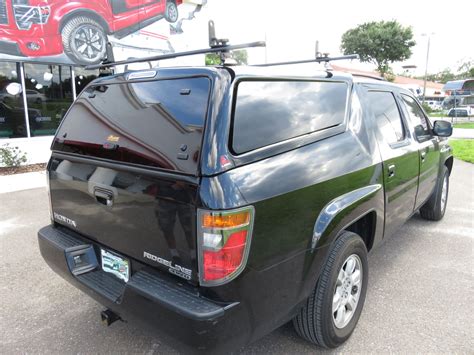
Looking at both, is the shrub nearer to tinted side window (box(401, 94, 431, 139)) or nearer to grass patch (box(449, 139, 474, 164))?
tinted side window (box(401, 94, 431, 139))

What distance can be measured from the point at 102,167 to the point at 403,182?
8.47 feet

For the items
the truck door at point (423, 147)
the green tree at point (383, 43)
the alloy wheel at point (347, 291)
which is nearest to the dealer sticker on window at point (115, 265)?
the alloy wheel at point (347, 291)

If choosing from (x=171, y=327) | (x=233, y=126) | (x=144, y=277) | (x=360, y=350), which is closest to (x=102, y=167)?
(x=144, y=277)

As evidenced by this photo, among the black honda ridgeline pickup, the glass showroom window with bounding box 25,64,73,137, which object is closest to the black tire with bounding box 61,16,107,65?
the glass showroom window with bounding box 25,64,73,137

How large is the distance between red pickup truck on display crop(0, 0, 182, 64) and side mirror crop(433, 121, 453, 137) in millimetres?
8933

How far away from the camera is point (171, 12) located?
1322cm

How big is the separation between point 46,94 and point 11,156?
2.21 meters

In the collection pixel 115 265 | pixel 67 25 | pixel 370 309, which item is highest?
pixel 67 25

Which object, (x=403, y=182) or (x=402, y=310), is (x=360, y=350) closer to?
(x=402, y=310)

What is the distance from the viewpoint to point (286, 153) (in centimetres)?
220

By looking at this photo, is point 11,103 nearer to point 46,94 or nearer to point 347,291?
point 46,94

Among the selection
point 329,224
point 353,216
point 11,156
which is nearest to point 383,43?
point 11,156

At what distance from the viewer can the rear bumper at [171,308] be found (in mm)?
1812

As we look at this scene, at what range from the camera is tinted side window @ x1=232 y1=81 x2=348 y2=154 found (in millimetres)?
2061
